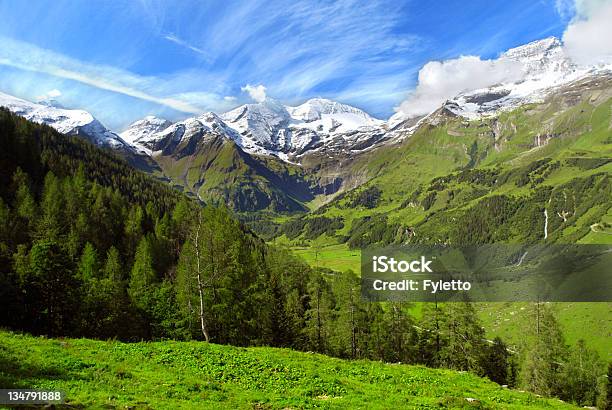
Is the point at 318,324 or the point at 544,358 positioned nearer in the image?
the point at 544,358

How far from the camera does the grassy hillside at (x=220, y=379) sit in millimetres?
21625

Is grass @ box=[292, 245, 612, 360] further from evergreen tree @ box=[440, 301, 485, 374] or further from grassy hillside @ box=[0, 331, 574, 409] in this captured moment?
grassy hillside @ box=[0, 331, 574, 409]

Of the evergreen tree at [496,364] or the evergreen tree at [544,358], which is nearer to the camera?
the evergreen tree at [544,358]

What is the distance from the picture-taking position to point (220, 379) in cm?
2791

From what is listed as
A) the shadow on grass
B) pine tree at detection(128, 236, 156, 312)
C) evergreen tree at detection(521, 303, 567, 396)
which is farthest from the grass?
the shadow on grass

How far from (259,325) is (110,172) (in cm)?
15965

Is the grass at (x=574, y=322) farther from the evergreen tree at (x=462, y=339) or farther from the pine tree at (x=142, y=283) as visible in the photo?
the pine tree at (x=142, y=283)

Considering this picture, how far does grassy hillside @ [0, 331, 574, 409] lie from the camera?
21625 millimetres

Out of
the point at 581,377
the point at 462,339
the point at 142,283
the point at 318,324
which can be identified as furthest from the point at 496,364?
the point at 142,283

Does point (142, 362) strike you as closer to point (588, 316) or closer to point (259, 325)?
point (259, 325)

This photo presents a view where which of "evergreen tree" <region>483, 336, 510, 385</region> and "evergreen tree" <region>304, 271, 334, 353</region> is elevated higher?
"evergreen tree" <region>304, 271, 334, 353</region>

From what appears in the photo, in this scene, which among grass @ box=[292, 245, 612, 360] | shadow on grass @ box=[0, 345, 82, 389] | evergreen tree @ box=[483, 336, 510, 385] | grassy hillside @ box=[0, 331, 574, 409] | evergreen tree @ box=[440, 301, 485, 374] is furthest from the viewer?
grass @ box=[292, 245, 612, 360]

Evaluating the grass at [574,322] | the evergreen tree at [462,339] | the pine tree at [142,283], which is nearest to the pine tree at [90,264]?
the pine tree at [142,283]

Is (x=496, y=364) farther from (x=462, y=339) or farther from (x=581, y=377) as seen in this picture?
(x=581, y=377)
